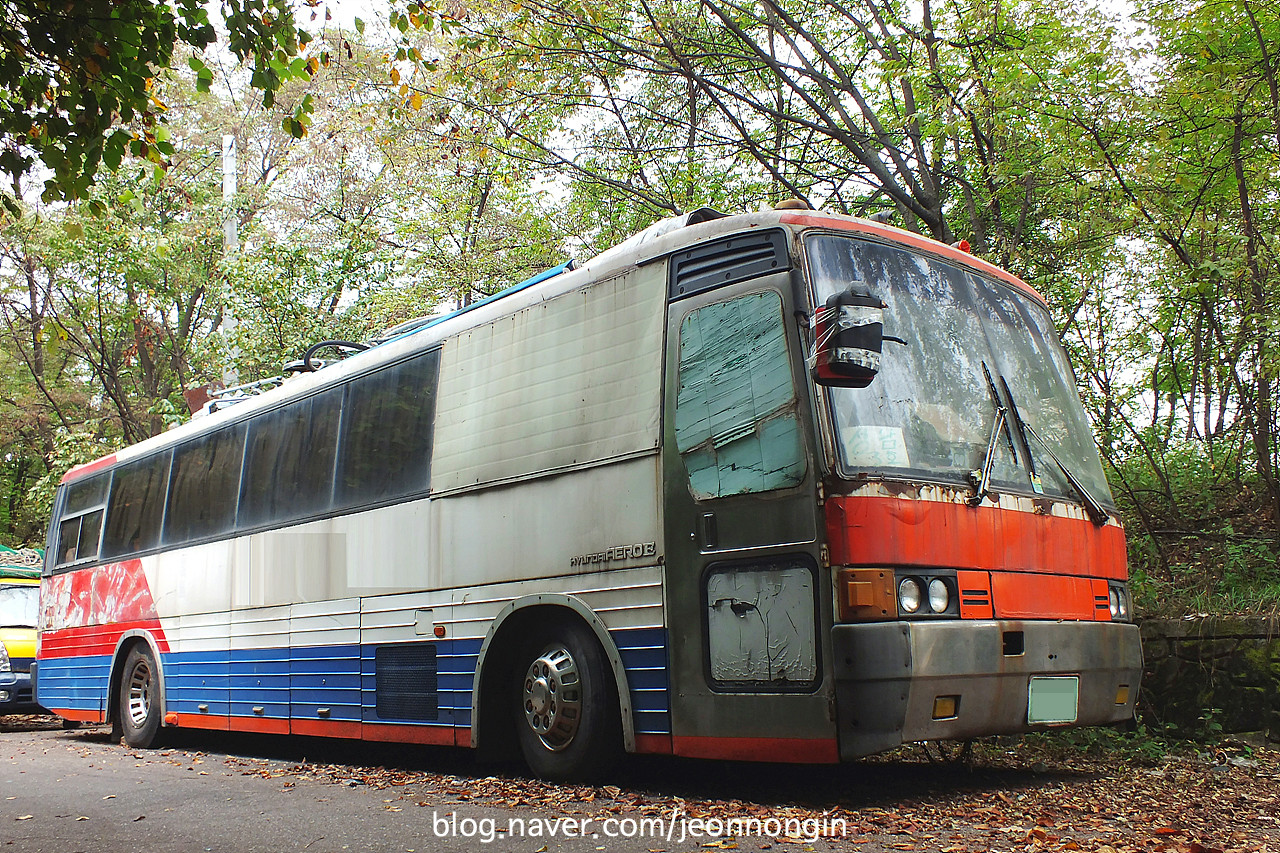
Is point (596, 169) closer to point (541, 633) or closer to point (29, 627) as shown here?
point (541, 633)

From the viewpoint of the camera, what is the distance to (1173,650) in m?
7.82

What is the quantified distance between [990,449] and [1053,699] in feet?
4.18

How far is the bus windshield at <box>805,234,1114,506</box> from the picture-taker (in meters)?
5.33

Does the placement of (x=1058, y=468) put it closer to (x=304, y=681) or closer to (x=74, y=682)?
(x=304, y=681)

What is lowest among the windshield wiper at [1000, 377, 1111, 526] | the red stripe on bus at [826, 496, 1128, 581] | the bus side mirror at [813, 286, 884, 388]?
the red stripe on bus at [826, 496, 1128, 581]

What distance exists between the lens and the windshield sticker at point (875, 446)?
518 centimetres

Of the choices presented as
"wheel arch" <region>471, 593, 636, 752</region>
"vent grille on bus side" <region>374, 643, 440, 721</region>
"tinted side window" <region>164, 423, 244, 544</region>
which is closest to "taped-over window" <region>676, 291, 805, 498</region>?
"wheel arch" <region>471, 593, 636, 752</region>

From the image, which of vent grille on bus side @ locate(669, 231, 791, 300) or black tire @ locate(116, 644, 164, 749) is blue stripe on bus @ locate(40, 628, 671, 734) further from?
vent grille on bus side @ locate(669, 231, 791, 300)

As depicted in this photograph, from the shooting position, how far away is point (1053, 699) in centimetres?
553

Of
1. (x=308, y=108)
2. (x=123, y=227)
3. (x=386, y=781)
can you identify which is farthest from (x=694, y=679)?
(x=123, y=227)

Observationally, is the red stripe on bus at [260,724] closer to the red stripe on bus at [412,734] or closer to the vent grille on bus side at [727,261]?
the red stripe on bus at [412,734]

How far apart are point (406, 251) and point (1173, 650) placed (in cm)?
1474

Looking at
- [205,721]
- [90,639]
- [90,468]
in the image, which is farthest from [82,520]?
[205,721]

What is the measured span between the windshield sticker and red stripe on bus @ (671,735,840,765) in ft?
4.19
